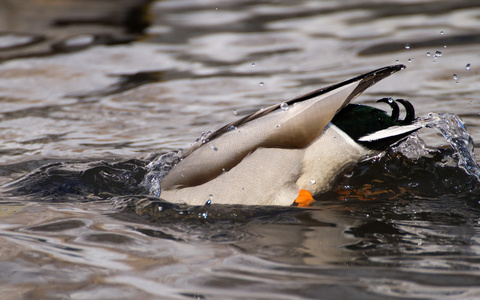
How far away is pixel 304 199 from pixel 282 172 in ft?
0.76

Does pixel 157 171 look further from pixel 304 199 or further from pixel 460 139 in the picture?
pixel 460 139

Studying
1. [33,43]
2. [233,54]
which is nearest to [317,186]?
[233,54]

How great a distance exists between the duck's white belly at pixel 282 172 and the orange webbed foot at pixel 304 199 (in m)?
0.03

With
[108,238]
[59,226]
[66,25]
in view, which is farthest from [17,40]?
[108,238]

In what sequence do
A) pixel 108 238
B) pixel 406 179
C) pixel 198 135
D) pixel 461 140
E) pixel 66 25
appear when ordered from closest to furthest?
pixel 108 238 < pixel 461 140 < pixel 406 179 < pixel 198 135 < pixel 66 25

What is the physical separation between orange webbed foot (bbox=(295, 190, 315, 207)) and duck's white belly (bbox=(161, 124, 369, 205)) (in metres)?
0.03

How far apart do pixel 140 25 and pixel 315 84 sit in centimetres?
469

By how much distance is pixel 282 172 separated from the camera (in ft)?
12.3

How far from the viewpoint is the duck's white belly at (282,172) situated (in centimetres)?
371

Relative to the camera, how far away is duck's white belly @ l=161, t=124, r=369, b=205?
3707mm

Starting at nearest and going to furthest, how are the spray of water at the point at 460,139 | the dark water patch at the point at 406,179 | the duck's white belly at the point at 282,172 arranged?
1. the duck's white belly at the point at 282,172
2. the dark water patch at the point at 406,179
3. the spray of water at the point at 460,139

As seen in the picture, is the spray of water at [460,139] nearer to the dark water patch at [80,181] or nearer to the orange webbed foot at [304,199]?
the orange webbed foot at [304,199]

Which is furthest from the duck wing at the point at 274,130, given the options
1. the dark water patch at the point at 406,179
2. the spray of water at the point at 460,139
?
the spray of water at the point at 460,139

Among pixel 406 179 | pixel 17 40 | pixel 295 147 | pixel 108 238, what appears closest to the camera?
pixel 108 238
